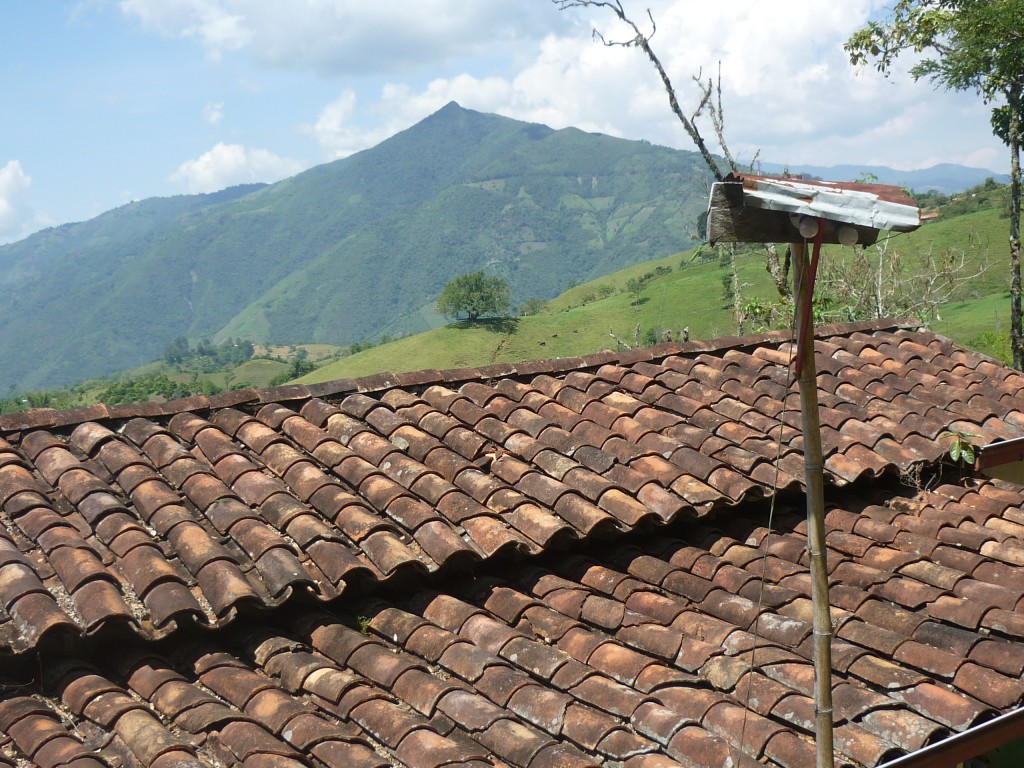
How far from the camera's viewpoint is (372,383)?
6.57 metres

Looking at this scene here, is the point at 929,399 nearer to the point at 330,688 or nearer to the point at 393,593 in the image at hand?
the point at 393,593

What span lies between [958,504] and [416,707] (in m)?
4.14

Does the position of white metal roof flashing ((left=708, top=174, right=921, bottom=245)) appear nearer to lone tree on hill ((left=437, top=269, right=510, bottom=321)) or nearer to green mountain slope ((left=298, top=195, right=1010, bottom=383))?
green mountain slope ((left=298, top=195, right=1010, bottom=383))

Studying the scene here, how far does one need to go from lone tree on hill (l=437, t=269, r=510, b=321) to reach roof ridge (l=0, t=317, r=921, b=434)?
3159 inches

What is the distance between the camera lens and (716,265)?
3263 inches

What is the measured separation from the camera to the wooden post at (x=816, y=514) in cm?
260

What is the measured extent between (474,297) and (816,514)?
8620 centimetres

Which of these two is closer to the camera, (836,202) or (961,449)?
(836,202)

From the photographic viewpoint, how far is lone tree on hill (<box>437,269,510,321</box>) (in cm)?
8831

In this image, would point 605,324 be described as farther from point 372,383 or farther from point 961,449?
point 372,383

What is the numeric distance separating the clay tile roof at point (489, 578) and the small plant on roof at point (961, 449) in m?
0.11

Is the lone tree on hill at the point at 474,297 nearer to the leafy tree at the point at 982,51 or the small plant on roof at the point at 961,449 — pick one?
the leafy tree at the point at 982,51

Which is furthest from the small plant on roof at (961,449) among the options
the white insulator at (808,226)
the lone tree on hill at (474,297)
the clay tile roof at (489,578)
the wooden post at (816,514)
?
the lone tree on hill at (474,297)

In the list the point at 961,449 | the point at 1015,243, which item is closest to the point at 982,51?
the point at 1015,243
